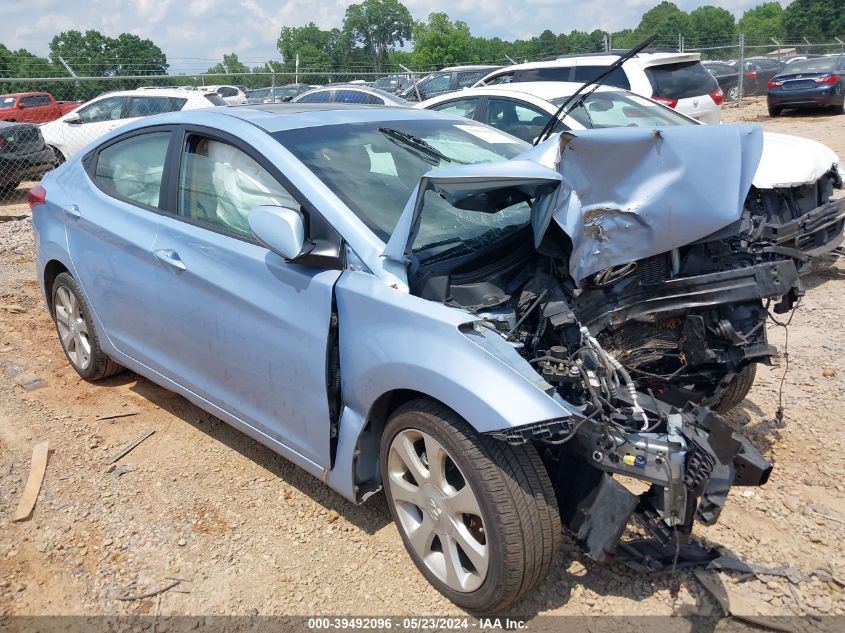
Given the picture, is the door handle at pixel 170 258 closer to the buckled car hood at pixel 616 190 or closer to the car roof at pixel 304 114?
the car roof at pixel 304 114

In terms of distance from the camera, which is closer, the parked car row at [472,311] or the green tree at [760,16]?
the parked car row at [472,311]

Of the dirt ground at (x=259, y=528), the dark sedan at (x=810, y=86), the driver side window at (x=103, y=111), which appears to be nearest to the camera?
the dirt ground at (x=259, y=528)

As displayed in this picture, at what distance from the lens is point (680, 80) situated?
9.88m

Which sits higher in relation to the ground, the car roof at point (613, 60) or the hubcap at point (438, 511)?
the car roof at point (613, 60)

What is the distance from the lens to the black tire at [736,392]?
Answer: 3.62 m

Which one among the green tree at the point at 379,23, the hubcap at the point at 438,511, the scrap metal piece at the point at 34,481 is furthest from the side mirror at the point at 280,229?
the green tree at the point at 379,23

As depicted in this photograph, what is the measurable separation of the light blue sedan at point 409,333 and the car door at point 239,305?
0.01 m

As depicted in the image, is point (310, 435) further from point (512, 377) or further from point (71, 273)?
point (71, 273)

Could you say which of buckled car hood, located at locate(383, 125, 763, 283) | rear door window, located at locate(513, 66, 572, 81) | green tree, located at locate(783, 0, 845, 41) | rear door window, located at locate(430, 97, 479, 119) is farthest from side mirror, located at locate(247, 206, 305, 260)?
green tree, located at locate(783, 0, 845, 41)

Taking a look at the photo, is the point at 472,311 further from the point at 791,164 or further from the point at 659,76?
the point at 659,76

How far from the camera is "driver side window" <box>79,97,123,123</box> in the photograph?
1256 cm

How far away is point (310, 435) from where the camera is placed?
3035 millimetres

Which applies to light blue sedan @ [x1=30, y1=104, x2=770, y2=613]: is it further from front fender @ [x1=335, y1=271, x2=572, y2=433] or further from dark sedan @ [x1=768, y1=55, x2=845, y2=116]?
dark sedan @ [x1=768, y1=55, x2=845, y2=116]

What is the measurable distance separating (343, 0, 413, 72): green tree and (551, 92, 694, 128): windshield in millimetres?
93119
